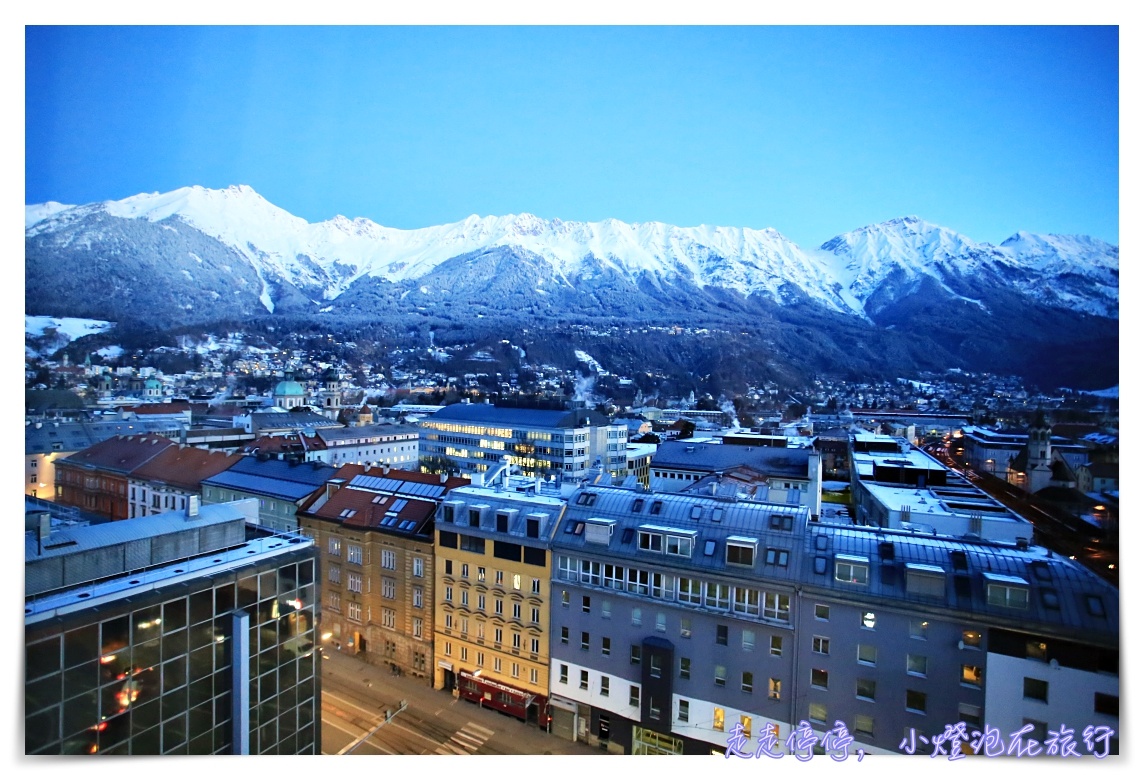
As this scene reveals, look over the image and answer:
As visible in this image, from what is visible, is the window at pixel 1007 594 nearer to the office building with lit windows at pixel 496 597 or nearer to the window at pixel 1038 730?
the window at pixel 1038 730

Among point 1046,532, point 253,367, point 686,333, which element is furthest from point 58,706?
point 686,333

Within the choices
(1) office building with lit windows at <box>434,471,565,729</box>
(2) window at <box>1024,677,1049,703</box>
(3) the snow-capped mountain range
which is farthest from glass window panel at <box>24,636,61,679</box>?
(3) the snow-capped mountain range

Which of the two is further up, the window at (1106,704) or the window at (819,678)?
the window at (1106,704)

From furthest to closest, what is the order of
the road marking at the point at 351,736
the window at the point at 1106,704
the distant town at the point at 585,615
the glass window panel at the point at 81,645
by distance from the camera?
the road marking at the point at 351,736, the window at the point at 1106,704, the distant town at the point at 585,615, the glass window panel at the point at 81,645

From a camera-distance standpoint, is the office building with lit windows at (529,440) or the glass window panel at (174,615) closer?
the glass window panel at (174,615)

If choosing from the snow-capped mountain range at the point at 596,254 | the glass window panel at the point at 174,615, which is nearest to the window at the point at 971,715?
the glass window panel at the point at 174,615

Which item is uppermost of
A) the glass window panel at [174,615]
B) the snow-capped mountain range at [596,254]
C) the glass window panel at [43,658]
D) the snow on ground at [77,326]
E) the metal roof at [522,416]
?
the snow-capped mountain range at [596,254]

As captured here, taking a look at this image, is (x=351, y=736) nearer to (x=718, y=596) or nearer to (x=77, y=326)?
(x=718, y=596)
